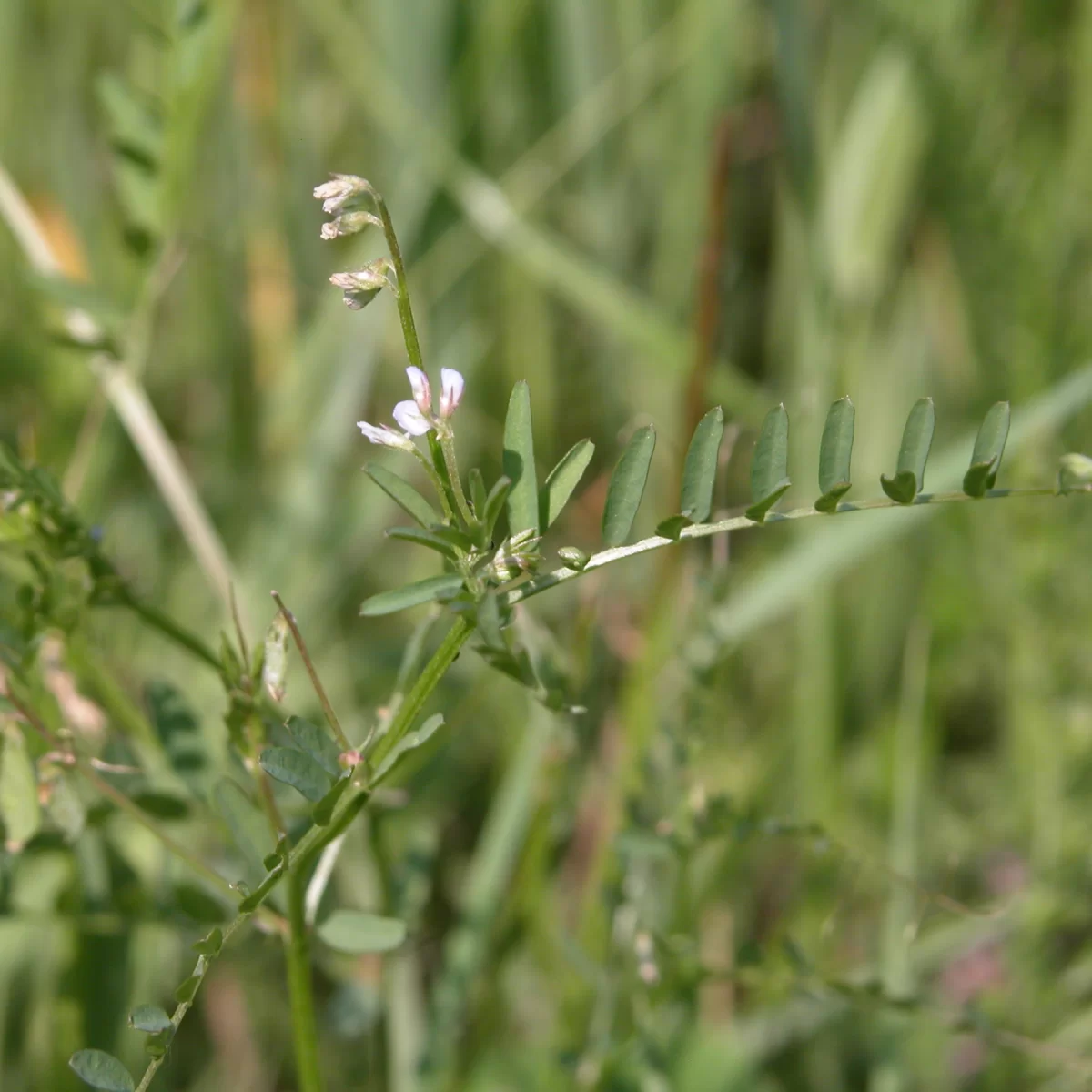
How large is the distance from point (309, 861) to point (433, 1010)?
1.23ft

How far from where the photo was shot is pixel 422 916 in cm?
123

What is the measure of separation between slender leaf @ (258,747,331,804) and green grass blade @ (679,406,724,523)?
0.21 m

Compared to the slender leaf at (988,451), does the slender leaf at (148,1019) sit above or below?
below

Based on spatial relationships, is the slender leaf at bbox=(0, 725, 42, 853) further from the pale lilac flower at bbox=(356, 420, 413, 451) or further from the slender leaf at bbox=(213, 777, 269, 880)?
the pale lilac flower at bbox=(356, 420, 413, 451)

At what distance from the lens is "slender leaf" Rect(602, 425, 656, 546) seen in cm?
60

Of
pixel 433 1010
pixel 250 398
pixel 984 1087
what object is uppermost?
pixel 250 398

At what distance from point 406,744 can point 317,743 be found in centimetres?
6

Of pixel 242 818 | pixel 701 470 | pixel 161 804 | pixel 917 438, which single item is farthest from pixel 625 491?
pixel 161 804

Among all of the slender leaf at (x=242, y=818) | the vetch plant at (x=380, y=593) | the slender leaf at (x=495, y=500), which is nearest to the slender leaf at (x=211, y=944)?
the vetch plant at (x=380, y=593)

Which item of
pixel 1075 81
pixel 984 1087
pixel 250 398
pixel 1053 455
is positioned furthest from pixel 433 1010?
pixel 1075 81

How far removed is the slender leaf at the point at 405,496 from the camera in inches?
21.0

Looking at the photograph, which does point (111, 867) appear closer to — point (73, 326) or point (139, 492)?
point (73, 326)

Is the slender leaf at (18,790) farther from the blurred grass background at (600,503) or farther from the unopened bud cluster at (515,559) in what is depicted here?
the unopened bud cluster at (515,559)

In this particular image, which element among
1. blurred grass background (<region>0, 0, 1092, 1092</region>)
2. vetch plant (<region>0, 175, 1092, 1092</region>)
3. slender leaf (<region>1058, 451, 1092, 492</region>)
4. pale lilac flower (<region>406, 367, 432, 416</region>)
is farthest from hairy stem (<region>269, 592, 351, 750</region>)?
slender leaf (<region>1058, 451, 1092, 492</region>)
